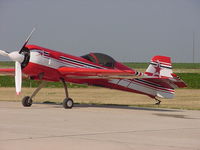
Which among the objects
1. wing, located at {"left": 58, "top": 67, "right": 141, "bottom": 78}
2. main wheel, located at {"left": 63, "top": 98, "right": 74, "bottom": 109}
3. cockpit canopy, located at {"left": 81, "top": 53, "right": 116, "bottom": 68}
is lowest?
main wheel, located at {"left": 63, "top": 98, "right": 74, "bottom": 109}

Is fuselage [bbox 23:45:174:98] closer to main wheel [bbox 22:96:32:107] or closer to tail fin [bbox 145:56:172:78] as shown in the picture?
tail fin [bbox 145:56:172:78]

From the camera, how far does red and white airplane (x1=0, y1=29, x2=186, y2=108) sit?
17.8 meters

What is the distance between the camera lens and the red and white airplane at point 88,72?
17781mm

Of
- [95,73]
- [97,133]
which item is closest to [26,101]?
[95,73]

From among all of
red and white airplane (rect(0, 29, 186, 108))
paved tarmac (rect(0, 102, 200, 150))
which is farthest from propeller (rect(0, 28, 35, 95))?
paved tarmac (rect(0, 102, 200, 150))

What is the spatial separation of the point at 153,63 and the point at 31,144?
13.3 meters

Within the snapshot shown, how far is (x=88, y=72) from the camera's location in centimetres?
1833

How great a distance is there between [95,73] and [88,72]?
281 mm

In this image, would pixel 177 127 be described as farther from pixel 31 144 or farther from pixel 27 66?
pixel 27 66

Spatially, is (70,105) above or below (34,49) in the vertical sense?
below

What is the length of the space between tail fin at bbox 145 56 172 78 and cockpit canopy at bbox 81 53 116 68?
204 centimetres

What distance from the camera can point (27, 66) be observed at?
17.8 m

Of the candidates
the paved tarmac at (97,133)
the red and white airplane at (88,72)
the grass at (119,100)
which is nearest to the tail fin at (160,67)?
the red and white airplane at (88,72)

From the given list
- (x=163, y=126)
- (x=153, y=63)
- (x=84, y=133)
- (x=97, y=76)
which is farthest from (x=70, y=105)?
(x=84, y=133)
